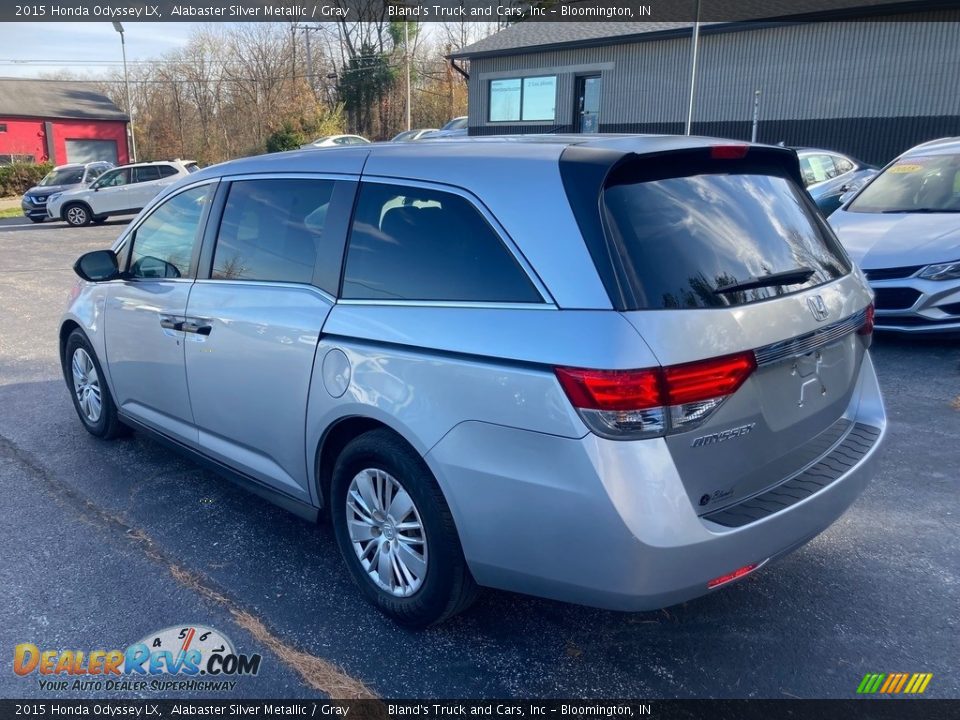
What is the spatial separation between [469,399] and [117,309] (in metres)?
2.87

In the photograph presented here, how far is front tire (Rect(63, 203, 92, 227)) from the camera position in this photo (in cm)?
2202

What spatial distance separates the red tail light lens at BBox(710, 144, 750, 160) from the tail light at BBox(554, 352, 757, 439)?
922 millimetres

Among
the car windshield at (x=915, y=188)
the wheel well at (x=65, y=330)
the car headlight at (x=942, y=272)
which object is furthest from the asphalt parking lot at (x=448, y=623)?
the car windshield at (x=915, y=188)

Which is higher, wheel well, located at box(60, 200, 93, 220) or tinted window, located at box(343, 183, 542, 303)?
tinted window, located at box(343, 183, 542, 303)

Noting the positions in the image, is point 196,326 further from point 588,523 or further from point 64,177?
point 64,177

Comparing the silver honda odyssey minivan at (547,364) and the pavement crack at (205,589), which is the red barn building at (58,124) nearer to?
the pavement crack at (205,589)

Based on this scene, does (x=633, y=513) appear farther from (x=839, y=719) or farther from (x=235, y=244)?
(x=235, y=244)

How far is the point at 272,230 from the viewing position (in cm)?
368

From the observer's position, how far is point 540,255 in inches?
102

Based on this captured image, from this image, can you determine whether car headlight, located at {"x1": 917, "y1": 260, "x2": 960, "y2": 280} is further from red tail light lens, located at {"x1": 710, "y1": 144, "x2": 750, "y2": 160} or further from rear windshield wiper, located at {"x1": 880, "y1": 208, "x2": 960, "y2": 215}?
red tail light lens, located at {"x1": 710, "y1": 144, "x2": 750, "y2": 160}

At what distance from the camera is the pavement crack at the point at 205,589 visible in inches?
110

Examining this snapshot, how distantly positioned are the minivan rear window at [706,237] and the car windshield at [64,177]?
2515cm

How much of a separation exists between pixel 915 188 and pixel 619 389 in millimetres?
7053

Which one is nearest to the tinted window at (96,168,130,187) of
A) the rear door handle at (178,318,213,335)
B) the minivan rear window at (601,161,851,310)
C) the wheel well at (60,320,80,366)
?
the wheel well at (60,320,80,366)
